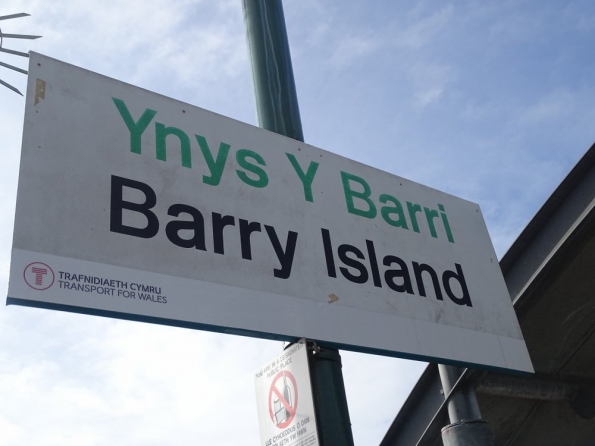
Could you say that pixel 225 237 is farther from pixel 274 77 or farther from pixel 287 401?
pixel 274 77

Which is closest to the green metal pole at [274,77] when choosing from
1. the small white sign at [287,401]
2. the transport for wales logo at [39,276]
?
the small white sign at [287,401]

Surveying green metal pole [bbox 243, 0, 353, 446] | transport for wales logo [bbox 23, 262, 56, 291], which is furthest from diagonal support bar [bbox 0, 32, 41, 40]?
transport for wales logo [bbox 23, 262, 56, 291]

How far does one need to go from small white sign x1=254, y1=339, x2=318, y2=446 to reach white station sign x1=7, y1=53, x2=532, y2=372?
5.8 inches

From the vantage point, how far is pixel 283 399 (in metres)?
3.19

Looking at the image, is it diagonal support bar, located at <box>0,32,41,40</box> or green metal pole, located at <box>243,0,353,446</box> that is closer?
green metal pole, located at <box>243,0,353,446</box>

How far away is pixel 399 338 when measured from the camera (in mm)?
3559

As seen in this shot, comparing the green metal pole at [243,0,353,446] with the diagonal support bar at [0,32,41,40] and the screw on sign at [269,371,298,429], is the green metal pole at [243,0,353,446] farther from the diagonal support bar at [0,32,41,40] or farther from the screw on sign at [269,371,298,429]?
the diagonal support bar at [0,32,41,40]

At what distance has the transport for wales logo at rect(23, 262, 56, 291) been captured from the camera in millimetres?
2754

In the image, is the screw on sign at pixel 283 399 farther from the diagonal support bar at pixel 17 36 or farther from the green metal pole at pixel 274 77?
the diagonal support bar at pixel 17 36

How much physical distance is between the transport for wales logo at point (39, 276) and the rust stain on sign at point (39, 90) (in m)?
0.90

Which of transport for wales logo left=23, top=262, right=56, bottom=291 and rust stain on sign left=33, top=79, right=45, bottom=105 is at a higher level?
rust stain on sign left=33, top=79, right=45, bottom=105

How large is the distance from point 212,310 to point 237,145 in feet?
3.50

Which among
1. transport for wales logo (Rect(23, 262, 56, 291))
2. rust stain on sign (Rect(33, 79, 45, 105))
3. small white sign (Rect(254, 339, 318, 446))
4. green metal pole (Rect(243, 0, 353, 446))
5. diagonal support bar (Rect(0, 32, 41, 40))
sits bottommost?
small white sign (Rect(254, 339, 318, 446))

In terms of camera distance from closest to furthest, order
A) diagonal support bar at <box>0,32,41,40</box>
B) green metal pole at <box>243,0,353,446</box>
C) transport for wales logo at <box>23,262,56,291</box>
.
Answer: transport for wales logo at <box>23,262,56,291</box>
green metal pole at <box>243,0,353,446</box>
diagonal support bar at <box>0,32,41,40</box>
